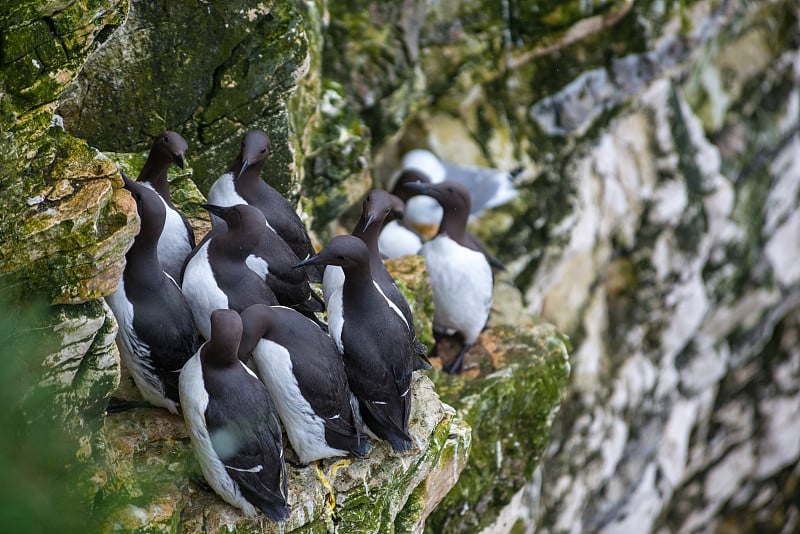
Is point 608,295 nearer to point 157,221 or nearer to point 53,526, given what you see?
point 157,221

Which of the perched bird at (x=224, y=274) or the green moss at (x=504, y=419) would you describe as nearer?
the perched bird at (x=224, y=274)

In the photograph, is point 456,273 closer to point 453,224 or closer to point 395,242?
point 453,224

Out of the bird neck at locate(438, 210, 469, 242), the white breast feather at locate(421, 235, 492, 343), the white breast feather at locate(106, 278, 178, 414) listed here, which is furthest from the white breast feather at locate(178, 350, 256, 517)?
the bird neck at locate(438, 210, 469, 242)

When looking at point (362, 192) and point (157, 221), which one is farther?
point (362, 192)

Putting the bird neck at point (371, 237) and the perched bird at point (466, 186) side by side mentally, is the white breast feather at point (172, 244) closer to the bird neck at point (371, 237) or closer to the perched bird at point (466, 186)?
the bird neck at point (371, 237)

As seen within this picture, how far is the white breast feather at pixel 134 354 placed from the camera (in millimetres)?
4211

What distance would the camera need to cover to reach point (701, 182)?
435 inches

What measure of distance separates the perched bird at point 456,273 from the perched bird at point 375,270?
1.20m

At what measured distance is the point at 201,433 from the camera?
398cm

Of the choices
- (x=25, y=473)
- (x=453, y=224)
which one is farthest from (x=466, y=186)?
(x=25, y=473)

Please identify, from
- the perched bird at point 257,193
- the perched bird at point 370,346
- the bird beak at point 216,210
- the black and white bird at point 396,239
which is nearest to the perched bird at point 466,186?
the black and white bird at point 396,239

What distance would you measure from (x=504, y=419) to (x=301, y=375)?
8.53ft

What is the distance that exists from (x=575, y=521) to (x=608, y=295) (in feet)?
8.45

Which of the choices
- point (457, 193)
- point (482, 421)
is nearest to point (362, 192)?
point (457, 193)
